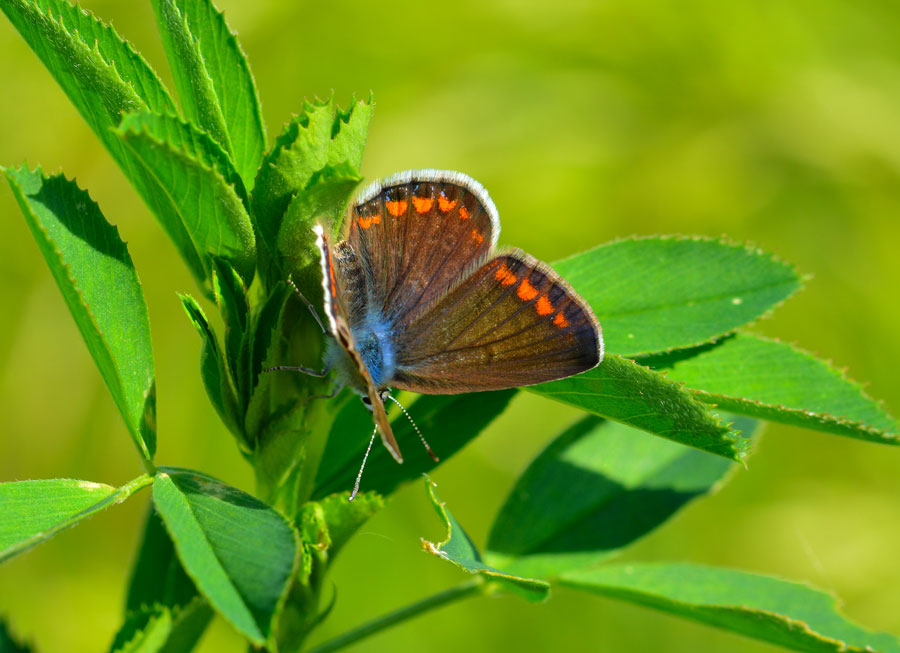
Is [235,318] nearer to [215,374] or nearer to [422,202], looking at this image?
[215,374]

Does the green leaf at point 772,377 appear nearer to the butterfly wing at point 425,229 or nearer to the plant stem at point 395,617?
the butterfly wing at point 425,229

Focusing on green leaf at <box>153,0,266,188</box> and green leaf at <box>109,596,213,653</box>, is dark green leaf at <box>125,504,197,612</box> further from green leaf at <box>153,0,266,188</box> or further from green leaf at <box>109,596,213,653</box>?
green leaf at <box>153,0,266,188</box>

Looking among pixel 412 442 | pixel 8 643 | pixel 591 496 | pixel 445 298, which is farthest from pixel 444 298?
pixel 8 643

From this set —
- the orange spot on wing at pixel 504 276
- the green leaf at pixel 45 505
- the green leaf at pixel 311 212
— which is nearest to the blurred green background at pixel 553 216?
the orange spot on wing at pixel 504 276

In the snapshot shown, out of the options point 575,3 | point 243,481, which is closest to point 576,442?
point 243,481

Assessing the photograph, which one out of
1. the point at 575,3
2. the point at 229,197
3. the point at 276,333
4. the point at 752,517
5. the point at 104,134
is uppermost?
the point at 575,3

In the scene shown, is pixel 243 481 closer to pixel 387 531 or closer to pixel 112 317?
pixel 387 531
